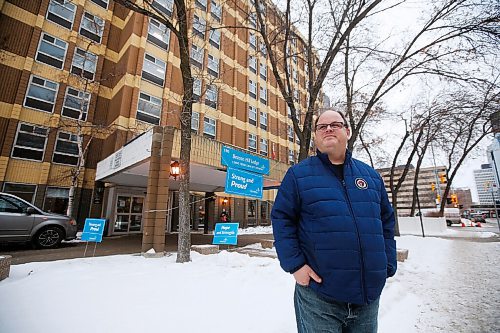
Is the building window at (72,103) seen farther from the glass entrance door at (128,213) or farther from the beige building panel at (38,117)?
the glass entrance door at (128,213)

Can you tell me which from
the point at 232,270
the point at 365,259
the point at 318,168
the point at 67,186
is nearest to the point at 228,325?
the point at 365,259

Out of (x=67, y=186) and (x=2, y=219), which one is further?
(x=67, y=186)

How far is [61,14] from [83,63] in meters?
4.10

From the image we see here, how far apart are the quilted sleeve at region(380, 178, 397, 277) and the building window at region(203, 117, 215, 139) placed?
19083 millimetres

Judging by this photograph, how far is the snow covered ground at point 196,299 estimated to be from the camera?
9.66 ft

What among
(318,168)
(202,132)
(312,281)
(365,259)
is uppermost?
(202,132)

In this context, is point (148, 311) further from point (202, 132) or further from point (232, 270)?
point (202, 132)

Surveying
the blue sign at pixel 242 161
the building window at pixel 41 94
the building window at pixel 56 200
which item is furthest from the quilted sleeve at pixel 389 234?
the building window at pixel 41 94

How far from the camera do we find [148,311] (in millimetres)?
3264

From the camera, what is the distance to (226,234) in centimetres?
Answer: 740

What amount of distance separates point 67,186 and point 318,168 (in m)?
18.8

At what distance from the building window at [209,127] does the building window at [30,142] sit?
10.7m

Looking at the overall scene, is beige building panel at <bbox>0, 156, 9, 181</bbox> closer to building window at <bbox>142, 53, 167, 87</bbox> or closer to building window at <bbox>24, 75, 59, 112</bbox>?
building window at <bbox>24, 75, 59, 112</bbox>

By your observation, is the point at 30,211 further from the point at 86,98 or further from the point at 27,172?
the point at 86,98
